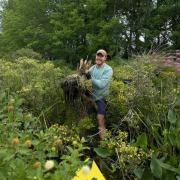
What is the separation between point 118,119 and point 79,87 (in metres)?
0.63

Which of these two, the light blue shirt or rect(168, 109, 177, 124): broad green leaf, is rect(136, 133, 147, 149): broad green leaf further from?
the light blue shirt

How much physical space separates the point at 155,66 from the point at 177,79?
44cm

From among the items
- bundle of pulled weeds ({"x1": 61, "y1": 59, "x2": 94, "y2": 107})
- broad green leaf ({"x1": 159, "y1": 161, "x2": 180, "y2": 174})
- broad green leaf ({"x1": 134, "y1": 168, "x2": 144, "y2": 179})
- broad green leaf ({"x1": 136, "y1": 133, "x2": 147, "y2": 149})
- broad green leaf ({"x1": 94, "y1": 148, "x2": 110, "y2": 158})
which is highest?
bundle of pulled weeds ({"x1": 61, "y1": 59, "x2": 94, "y2": 107})

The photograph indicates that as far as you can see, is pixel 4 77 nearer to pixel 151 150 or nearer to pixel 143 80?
pixel 143 80

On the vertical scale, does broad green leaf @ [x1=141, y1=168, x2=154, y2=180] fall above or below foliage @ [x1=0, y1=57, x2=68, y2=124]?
below

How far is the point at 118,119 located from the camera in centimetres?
622

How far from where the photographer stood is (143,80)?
231 inches

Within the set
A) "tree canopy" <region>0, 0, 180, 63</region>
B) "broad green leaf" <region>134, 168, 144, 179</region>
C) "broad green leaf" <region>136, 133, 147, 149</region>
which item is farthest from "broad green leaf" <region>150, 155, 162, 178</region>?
"tree canopy" <region>0, 0, 180, 63</region>

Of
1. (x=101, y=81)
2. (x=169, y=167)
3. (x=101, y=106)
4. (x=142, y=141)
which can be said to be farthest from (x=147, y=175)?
(x=101, y=81)

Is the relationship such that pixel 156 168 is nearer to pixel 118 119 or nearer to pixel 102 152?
pixel 102 152

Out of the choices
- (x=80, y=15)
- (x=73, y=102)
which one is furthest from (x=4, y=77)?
(x=80, y=15)

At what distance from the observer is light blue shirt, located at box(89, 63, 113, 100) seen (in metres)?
6.11

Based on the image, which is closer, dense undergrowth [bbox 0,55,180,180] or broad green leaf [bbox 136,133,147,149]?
dense undergrowth [bbox 0,55,180,180]

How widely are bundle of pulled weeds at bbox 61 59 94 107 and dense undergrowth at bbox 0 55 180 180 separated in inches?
3.7
